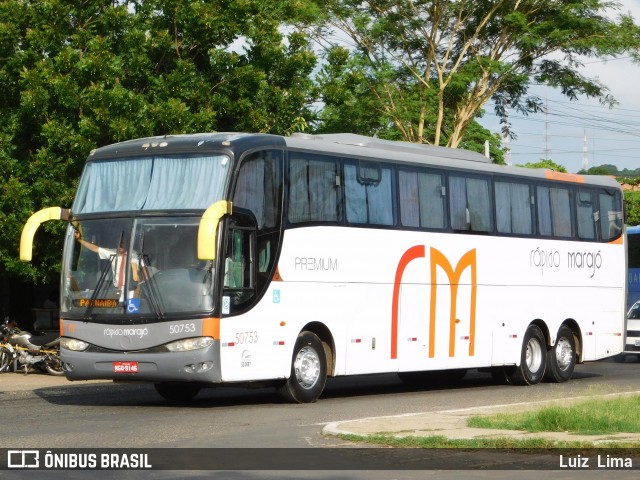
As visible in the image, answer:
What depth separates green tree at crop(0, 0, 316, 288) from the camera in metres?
26.4

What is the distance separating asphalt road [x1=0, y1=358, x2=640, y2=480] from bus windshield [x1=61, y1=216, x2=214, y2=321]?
4.69 ft

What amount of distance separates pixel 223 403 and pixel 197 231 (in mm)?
3518

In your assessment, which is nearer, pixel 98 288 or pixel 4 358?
pixel 98 288

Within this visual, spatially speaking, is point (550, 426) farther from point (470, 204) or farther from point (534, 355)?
point (534, 355)

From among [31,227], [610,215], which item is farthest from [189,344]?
[610,215]

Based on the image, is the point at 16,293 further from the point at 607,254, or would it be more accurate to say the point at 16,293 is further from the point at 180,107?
the point at 607,254

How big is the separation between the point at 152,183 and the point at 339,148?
3336 millimetres

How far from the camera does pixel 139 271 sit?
18094mm

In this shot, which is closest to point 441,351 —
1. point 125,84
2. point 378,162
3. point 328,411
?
point 378,162

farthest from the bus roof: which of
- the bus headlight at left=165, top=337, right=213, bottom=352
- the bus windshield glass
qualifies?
the bus headlight at left=165, top=337, right=213, bottom=352

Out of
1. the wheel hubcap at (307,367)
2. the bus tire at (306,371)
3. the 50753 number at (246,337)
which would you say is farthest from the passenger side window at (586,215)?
the 50753 number at (246,337)

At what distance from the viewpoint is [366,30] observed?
116ft

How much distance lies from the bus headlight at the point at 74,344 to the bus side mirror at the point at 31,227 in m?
1.25

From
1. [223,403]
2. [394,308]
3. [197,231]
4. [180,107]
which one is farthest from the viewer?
[180,107]
